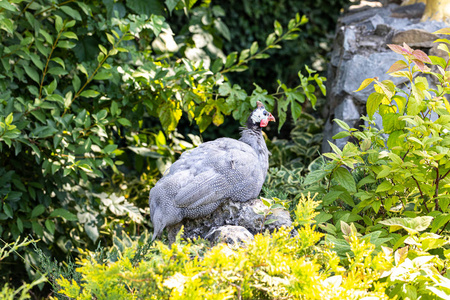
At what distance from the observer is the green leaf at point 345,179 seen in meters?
2.32

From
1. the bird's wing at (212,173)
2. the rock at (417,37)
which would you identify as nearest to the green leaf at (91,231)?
the bird's wing at (212,173)

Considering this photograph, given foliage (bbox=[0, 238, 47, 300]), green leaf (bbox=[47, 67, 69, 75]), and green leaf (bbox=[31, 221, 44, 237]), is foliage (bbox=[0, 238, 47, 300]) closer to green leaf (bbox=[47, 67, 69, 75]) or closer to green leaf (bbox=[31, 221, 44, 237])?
green leaf (bbox=[31, 221, 44, 237])

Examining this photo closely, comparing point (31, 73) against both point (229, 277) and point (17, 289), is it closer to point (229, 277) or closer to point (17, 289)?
point (17, 289)

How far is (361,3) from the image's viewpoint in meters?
5.19

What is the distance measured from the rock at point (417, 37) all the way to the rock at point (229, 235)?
8.12 ft

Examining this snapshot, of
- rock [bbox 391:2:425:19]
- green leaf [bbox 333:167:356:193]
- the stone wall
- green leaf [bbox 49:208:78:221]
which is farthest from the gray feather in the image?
rock [bbox 391:2:425:19]

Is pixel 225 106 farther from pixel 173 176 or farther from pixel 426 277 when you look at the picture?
pixel 426 277

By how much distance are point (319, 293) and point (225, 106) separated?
181cm

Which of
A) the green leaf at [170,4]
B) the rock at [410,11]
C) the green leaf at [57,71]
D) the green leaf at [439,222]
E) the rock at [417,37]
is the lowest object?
the green leaf at [439,222]

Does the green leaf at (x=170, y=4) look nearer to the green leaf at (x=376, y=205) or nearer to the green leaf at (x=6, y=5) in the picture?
the green leaf at (x=6, y=5)

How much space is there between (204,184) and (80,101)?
1.67m

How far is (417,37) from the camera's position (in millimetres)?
3795

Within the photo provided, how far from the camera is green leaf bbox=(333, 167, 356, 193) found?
2319 millimetres

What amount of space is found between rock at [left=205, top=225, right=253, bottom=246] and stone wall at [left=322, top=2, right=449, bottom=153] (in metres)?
1.81
